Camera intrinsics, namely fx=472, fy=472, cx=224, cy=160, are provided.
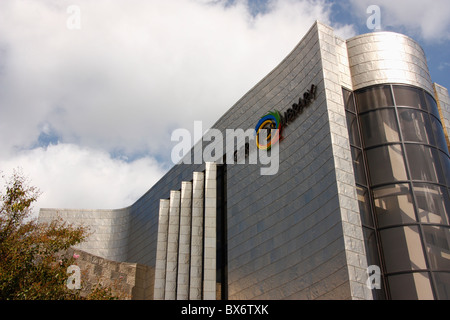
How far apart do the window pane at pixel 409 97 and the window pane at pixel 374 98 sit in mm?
511

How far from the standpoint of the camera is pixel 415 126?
29.3m

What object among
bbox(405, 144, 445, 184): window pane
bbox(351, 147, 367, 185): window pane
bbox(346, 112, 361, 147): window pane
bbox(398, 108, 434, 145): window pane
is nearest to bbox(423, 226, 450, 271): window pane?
bbox(405, 144, 445, 184): window pane

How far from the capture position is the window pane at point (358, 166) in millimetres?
28109

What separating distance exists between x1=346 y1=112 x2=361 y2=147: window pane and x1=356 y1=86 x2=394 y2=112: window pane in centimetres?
97

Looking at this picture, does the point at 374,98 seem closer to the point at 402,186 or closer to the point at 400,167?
the point at 400,167

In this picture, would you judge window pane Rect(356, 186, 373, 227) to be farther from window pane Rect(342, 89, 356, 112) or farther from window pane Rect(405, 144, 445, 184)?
window pane Rect(342, 89, 356, 112)

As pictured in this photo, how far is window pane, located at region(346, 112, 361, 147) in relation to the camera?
29328 mm

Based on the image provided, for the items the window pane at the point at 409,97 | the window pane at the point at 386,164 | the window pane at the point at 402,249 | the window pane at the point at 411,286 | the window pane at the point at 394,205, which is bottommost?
the window pane at the point at 411,286

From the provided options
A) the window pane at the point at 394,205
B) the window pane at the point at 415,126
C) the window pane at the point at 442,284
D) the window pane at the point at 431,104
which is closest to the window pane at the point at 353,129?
the window pane at the point at 415,126

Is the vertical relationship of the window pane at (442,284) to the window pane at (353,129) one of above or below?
below

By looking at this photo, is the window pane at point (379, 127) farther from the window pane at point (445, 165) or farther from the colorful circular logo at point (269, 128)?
the colorful circular logo at point (269, 128)

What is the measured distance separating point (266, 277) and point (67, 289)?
12758mm
